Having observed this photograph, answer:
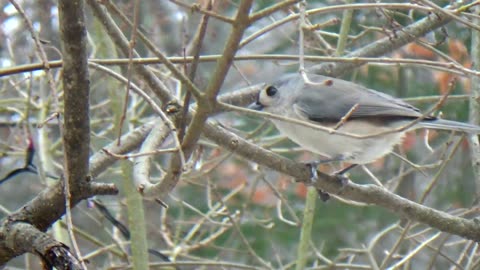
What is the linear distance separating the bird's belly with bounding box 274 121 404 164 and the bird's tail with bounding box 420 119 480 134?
7.5 inches

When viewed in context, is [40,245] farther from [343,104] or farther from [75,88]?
[343,104]

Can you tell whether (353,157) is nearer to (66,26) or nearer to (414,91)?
(66,26)

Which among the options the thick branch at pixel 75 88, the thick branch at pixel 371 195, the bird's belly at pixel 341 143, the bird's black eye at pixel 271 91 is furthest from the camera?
the bird's black eye at pixel 271 91

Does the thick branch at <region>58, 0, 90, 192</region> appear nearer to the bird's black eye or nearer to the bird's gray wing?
the bird's black eye

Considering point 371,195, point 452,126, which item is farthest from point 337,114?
point 371,195

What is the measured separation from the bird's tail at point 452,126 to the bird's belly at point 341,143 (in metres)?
0.19

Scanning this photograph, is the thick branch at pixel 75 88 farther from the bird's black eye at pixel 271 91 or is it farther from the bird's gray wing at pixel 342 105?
the bird's gray wing at pixel 342 105

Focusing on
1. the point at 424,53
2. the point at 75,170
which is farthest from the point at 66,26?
the point at 424,53

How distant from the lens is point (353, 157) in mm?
3676

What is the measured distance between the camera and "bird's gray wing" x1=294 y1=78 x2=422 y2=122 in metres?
3.77

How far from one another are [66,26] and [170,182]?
2.00 feet

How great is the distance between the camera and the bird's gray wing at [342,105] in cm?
377

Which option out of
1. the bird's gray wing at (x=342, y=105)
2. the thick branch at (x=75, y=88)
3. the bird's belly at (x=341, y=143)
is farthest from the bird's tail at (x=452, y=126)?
the thick branch at (x=75, y=88)

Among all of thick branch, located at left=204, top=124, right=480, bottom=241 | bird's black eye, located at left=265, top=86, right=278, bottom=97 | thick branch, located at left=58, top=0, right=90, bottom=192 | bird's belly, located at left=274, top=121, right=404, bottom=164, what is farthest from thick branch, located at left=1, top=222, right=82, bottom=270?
bird's black eye, located at left=265, top=86, right=278, bottom=97
